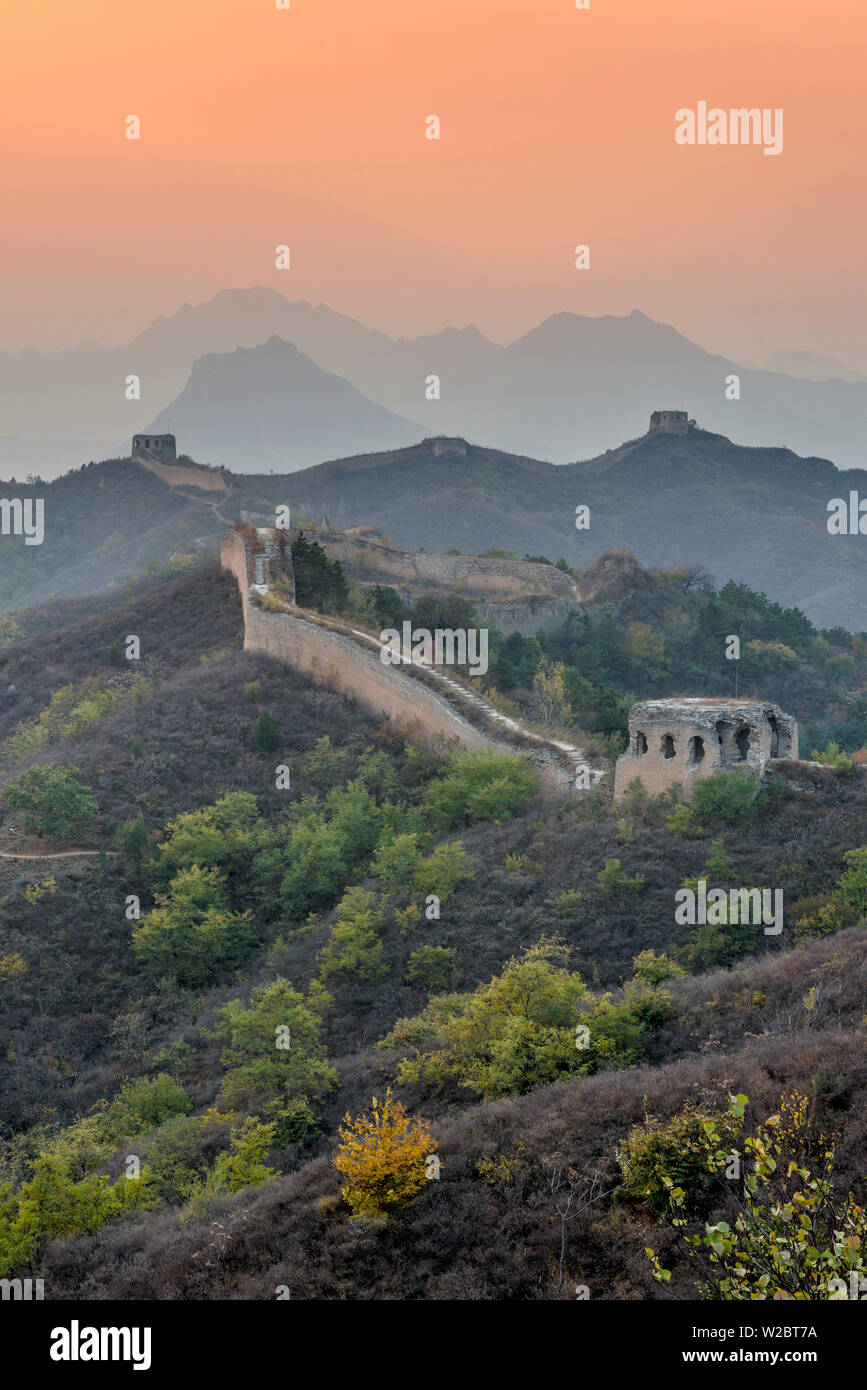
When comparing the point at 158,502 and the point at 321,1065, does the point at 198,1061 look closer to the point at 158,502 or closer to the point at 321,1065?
the point at 321,1065

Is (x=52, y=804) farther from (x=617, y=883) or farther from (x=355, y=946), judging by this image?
(x=617, y=883)

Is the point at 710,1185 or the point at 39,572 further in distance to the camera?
the point at 39,572

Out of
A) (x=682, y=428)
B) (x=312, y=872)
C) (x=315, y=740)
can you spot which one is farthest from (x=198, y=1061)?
(x=682, y=428)

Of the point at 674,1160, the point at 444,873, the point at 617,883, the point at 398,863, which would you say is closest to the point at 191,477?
the point at 398,863

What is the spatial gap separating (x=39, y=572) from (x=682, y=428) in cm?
6999

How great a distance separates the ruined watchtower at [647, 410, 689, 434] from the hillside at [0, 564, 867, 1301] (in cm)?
9441

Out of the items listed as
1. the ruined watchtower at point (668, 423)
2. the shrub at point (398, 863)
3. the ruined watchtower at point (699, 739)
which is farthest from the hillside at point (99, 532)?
the ruined watchtower at point (668, 423)

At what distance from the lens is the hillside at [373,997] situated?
9641mm

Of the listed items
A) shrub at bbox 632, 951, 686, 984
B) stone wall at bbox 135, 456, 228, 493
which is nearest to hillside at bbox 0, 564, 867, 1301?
shrub at bbox 632, 951, 686, 984

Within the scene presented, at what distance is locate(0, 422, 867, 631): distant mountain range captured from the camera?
81875 mm
